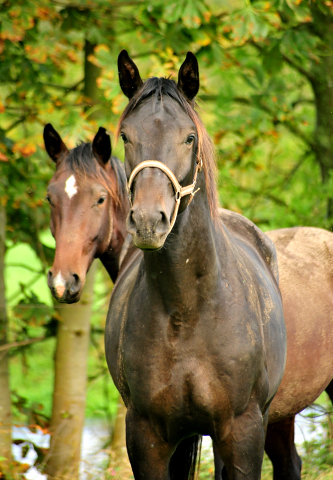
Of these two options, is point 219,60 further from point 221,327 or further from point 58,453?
point 58,453

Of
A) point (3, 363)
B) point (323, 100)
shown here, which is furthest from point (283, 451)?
point (323, 100)

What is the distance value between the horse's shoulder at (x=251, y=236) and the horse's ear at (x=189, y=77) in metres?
1.05

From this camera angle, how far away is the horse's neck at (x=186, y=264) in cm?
241

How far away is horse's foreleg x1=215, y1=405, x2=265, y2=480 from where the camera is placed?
2.51 m

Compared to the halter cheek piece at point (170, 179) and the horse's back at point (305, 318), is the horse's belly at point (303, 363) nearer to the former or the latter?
the horse's back at point (305, 318)

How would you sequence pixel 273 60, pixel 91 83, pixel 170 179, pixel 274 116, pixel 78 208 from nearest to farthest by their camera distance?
pixel 170 179
pixel 78 208
pixel 273 60
pixel 274 116
pixel 91 83

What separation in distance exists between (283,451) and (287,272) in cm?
136

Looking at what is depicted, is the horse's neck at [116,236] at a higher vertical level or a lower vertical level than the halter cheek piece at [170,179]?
lower

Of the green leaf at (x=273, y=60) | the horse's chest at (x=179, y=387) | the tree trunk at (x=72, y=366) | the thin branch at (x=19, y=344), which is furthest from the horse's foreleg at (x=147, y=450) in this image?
the green leaf at (x=273, y=60)

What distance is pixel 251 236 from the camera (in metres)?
3.47

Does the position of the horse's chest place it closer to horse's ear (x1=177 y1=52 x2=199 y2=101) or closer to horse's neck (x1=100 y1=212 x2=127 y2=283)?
horse's ear (x1=177 y1=52 x2=199 y2=101)

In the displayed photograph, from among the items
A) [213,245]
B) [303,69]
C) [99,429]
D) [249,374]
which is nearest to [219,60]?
[303,69]

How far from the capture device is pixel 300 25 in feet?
20.0

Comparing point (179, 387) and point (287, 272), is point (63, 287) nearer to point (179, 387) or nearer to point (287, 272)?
point (179, 387)
